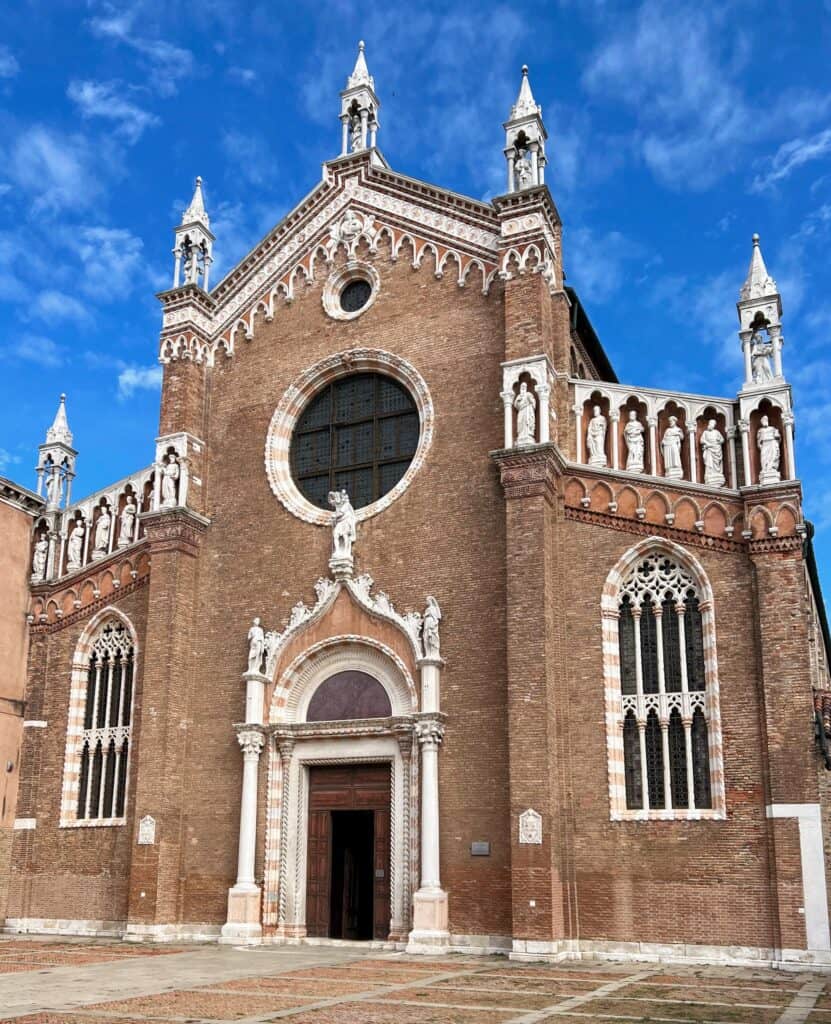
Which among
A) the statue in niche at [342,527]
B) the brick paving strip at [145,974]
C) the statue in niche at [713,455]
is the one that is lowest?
the brick paving strip at [145,974]

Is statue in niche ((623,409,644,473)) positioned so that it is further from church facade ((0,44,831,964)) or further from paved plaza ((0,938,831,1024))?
paved plaza ((0,938,831,1024))

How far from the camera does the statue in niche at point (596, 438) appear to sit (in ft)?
69.3

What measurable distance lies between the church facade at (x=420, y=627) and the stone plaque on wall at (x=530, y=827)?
63 millimetres

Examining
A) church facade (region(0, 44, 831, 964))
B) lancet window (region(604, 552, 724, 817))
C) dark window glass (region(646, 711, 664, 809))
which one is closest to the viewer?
church facade (region(0, 44, 831, 964))

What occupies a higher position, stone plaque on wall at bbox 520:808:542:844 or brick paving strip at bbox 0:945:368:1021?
stone plaque on wall at bbox 520:808:542:844

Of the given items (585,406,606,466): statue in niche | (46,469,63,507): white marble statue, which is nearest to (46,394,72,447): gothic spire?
(46,469,63,507): white marble statue

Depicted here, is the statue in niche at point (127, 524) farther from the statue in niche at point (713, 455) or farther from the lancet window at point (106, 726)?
the statue in niche at point (713, 455)

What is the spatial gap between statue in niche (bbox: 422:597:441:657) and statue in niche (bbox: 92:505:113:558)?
8.82 meters

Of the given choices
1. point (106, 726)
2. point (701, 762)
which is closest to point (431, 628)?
point (701, 762)

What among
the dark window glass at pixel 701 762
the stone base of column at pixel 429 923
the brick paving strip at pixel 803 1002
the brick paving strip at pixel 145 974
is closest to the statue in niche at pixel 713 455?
the dark window glass at pixel 701 762


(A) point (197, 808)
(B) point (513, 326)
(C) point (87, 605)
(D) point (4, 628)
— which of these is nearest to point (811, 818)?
(B) point (513, 326)

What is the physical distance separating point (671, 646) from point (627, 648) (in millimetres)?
784

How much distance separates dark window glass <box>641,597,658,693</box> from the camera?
19.6 metres

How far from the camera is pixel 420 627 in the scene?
20953 millimetres
